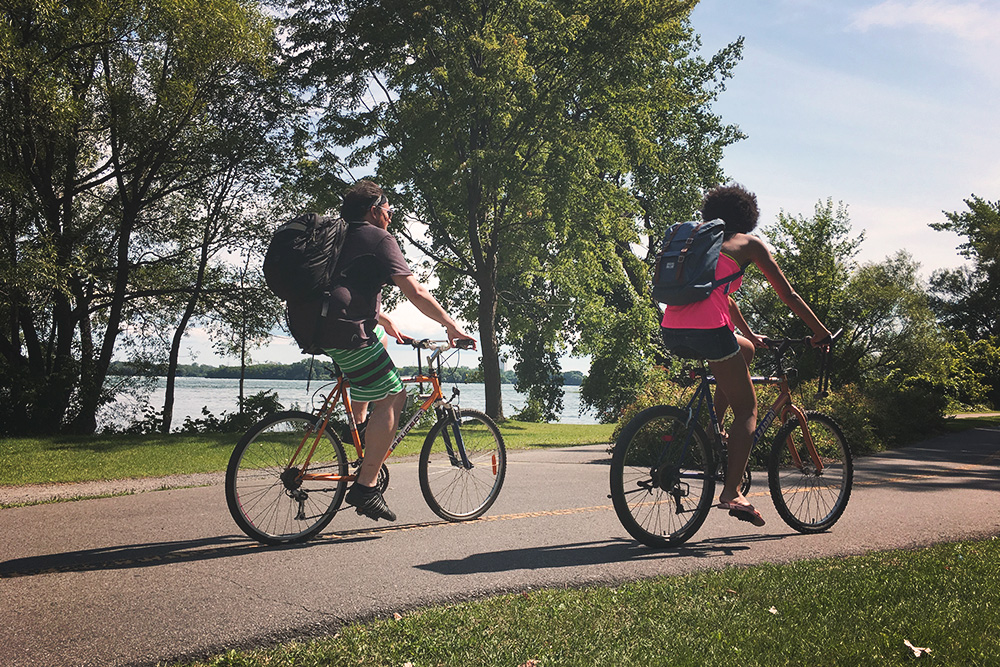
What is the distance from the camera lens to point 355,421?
5.34m

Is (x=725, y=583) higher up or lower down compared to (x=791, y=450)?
lower down

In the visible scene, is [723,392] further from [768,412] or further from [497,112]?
[497,112]

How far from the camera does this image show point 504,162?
2219cm

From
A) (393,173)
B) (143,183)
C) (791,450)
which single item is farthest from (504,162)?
(791,450)

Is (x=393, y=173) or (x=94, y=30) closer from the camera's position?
(x=94, y=30)

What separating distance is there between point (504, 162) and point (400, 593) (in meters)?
19.3

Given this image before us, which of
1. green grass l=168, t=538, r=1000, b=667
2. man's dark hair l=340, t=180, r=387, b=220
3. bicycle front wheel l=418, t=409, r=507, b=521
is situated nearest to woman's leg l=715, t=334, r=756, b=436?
green grass l=168, t=538, r=1000, b=667

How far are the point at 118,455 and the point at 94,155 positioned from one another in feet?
36.0

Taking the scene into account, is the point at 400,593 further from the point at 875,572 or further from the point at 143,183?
the point at 143,183

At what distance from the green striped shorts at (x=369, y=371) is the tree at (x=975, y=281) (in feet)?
190

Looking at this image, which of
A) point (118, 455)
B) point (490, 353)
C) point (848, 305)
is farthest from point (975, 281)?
point (118, 455)

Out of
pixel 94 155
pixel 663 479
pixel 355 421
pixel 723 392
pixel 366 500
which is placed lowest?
pixel 366 500

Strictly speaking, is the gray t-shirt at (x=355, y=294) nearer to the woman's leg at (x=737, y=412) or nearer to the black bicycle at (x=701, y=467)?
the black bicycle at (x=701, y=467)

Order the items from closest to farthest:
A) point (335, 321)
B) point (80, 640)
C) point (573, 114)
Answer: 1. point (80, 640)
2. point (335, 321)
3. point (573, 114)
